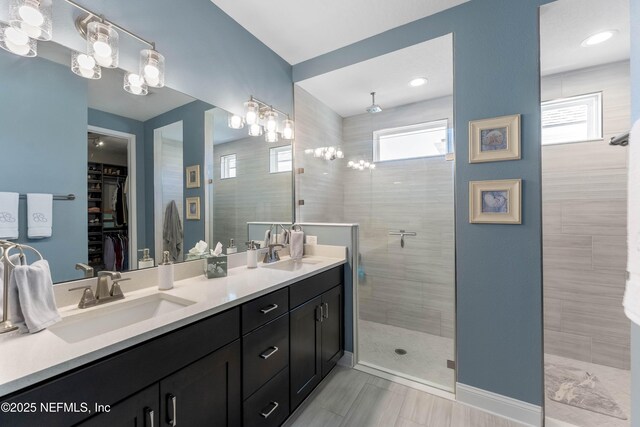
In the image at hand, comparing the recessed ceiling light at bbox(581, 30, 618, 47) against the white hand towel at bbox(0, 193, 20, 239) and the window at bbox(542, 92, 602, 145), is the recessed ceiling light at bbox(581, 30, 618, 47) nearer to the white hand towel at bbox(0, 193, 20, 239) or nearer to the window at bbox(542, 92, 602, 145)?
the window at bbox(542, 92, 602, 145)

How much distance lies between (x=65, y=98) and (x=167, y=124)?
0.44m

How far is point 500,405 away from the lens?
164 centimetres

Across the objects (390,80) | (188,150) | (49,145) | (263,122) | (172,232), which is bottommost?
(172,232)

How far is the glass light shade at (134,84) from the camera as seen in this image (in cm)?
133

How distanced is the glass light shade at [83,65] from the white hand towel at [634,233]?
202 cm

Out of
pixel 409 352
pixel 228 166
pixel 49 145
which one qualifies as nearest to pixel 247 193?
pixel 228 166

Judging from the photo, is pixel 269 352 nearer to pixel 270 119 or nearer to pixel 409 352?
pixel 409 352

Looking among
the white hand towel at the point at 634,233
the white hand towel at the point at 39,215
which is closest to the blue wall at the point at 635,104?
the white hand towel at the point at 634,233

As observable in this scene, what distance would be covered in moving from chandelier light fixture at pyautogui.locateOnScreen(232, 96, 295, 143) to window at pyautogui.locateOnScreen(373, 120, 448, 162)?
3.09 feet

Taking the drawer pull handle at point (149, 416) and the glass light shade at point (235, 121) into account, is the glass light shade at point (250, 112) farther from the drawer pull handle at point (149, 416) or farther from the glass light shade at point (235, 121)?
the drawer pull handle at point (149, 416)

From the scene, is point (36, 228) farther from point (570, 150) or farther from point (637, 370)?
point (570, 150)

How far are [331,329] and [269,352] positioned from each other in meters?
0.75

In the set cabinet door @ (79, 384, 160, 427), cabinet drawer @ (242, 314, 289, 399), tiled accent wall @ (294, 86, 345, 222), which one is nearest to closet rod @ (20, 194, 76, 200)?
cabinet door @ (79, 384, 160, 427)

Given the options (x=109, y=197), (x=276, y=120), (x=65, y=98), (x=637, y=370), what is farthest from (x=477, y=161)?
(x=65, y=98)
